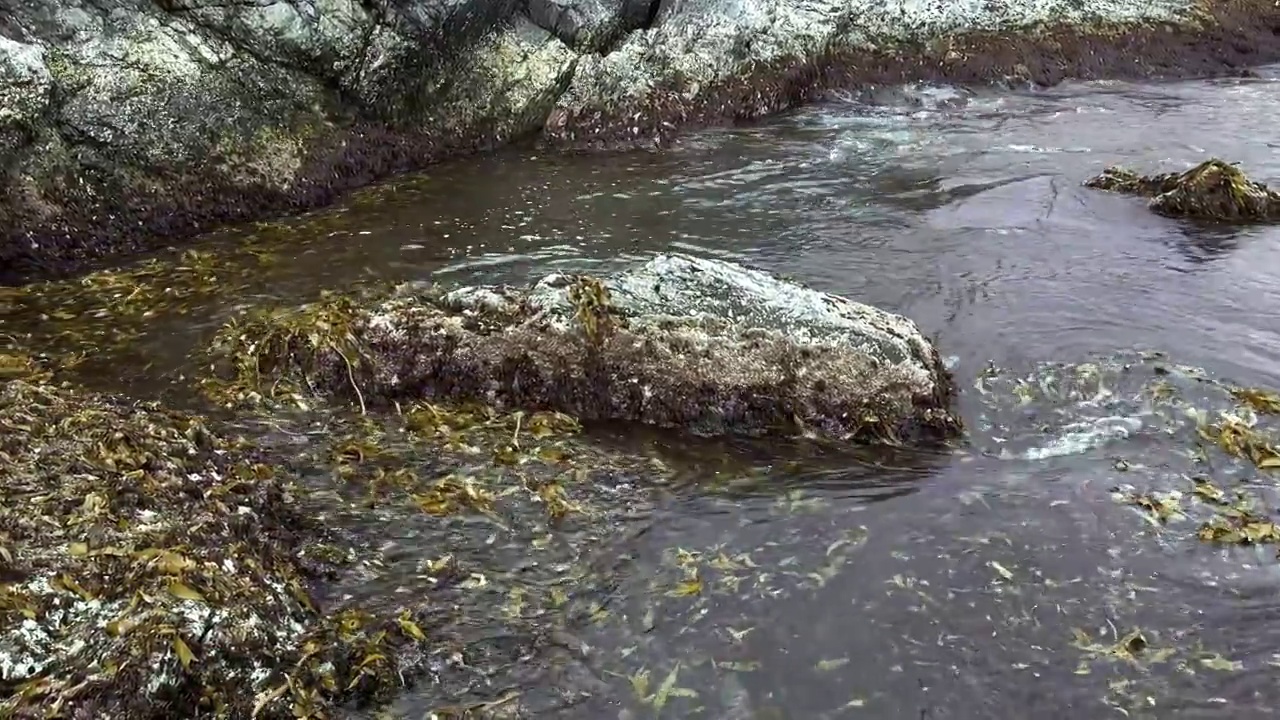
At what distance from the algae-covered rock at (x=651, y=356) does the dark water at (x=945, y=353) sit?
560mm

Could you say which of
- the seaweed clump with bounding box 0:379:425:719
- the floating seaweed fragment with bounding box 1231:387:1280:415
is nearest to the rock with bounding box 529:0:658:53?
the seaweed clump with bounding box 0:379:425:719

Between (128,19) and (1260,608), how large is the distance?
14334 millimetres

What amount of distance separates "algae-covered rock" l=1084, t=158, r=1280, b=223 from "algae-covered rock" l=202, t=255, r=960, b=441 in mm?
6194

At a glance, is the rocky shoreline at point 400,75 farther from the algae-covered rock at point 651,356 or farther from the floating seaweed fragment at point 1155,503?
the floating seaweed fragment at point 1155,503

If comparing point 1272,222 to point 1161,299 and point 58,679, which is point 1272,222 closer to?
point 1161,299

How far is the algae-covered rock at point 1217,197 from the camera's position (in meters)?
12.2

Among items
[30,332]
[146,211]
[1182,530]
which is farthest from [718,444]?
[146,211]

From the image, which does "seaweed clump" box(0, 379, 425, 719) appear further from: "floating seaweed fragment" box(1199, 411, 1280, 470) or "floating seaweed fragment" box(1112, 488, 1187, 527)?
"floating seaweed fragment" box(1199, 411, 1280, 470)

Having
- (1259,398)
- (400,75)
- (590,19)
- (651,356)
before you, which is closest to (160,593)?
(651,356)

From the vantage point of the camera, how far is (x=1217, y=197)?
40.2 feet

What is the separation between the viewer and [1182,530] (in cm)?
651

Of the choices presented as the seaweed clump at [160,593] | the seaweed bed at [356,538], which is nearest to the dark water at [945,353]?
the seaweed bed at [356,538]

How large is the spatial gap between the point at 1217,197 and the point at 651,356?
28.1 feet

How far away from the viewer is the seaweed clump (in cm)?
464
